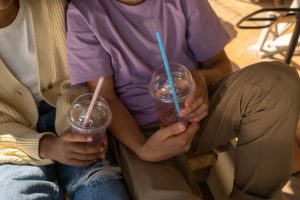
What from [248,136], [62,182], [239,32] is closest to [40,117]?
[62,182]

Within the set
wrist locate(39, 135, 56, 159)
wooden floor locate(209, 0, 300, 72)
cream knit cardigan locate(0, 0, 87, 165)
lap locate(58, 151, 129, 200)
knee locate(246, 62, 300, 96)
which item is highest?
knee locate(246, 62, 300, 96)

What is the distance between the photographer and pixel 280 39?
221 centimetres

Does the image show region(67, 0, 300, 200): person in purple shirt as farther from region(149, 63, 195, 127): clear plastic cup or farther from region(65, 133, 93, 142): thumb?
region(65, 133, 93, 142): thumb

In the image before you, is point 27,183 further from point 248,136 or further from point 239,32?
point 239,32

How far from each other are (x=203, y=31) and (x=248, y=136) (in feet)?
1.11

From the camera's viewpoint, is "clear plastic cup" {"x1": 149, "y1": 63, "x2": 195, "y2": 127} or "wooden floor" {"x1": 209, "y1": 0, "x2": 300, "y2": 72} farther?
"wooden floor" {"x1": 209, "y1": 0, "x2": 300, "y2": 72}

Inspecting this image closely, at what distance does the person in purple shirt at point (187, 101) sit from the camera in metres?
0.97

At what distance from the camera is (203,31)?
111 cm

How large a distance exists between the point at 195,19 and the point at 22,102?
569mm

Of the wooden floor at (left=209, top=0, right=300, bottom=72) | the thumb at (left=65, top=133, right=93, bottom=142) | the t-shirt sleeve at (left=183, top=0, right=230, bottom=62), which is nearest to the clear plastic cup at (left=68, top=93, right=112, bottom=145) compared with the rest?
the thumb at (left=65, top=133, right=93, bottom=142)

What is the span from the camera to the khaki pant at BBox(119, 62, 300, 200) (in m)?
0.97

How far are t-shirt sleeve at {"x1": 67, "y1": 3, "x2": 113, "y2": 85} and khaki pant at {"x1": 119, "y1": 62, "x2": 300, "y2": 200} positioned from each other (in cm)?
24

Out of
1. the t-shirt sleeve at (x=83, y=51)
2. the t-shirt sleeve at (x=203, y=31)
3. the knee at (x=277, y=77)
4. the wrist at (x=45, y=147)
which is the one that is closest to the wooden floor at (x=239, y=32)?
the t-shirt sleeve at (x=203, y=31)

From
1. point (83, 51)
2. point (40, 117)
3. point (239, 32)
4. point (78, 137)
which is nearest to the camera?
point (78, 137)
